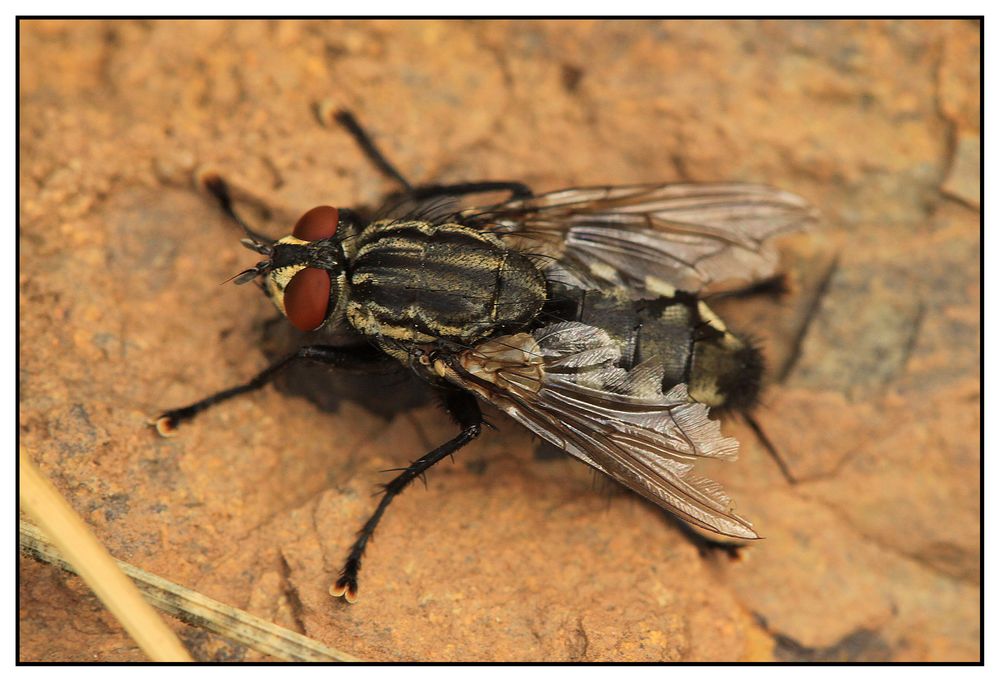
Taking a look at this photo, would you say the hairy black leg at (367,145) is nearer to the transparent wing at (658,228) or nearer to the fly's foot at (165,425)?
the transparent wing at (658,228)

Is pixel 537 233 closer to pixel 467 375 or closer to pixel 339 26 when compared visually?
pixel 467 375

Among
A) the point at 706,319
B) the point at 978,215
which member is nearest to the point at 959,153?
the point at 978,215

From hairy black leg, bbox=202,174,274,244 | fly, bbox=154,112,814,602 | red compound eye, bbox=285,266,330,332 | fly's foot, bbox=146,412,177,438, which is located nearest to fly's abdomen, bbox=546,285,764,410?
fly, bbox=154,112,814,602

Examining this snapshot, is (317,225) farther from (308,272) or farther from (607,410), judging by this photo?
(607,410)

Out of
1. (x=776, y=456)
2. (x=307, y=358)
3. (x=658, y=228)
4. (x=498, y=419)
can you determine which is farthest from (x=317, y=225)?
(x=776, y=456)

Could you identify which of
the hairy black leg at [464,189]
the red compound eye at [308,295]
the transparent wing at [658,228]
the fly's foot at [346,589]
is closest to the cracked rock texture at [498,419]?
the fly's foot at [346,589]
